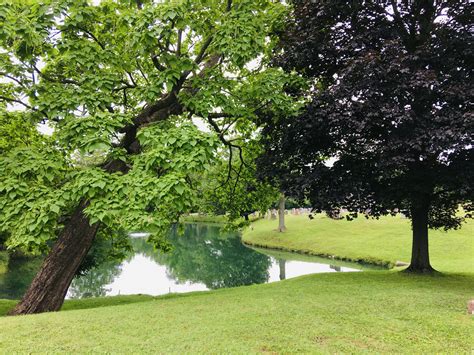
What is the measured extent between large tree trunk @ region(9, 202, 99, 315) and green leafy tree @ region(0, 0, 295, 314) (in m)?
0.03

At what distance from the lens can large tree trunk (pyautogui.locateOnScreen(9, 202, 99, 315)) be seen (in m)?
10.4

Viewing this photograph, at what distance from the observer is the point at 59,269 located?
10.6 metres

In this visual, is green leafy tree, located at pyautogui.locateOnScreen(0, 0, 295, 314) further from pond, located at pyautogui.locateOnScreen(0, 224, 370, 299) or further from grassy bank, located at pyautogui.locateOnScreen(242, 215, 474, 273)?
grassy bank, located at pyautogui.locateOnScreen(242, 215, 474, 273)

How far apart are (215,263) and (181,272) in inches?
202

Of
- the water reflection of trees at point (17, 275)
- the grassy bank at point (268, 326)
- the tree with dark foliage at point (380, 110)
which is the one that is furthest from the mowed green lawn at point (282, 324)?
the water reflection of trees at point (17, 275)

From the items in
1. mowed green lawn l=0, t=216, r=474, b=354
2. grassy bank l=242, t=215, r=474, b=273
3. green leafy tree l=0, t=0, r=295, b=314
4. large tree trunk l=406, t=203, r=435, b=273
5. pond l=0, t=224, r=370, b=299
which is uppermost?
green leafy tree l=0, t=0, r=295, b=314

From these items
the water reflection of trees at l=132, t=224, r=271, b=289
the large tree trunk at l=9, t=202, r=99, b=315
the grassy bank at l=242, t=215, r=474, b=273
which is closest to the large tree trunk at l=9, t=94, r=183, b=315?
the large tree trunk at l=9, t=202, r=99, b=315

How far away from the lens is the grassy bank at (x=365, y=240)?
93.1ft

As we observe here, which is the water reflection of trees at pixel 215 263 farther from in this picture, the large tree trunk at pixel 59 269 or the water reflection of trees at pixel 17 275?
the large tree trunk at pixel 59 269

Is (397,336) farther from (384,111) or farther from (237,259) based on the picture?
(237,259)

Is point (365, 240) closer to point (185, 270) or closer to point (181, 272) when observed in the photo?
point (185, 270)

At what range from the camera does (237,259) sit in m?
37.2

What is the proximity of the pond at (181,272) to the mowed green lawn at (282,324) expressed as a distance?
43.9 feet

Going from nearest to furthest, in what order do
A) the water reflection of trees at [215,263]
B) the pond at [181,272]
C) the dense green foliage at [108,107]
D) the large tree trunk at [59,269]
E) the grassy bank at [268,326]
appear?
1. the grassy bank at [268,326]
2. the dense green foliage at [108,107]
3. the large tree trunk at [59,269]
4. the pond at [181,272]
5. the water reflection of trees at [215,263]
